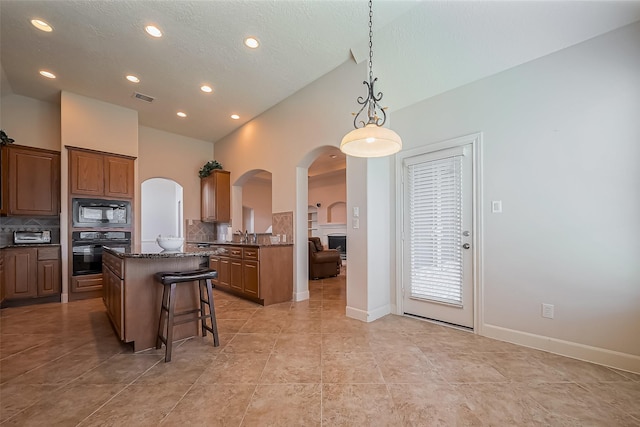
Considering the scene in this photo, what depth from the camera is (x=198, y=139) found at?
6.55 meters

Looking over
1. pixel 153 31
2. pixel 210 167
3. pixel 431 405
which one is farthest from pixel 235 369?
pixel 210 167

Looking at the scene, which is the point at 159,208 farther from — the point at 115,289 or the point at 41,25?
the point at 115,289

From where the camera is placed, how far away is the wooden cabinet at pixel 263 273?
406cm

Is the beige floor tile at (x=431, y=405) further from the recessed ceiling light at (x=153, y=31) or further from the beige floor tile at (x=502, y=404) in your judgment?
the recessed ceiling light at (x=153, y=31)

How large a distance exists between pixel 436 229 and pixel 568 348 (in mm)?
1545

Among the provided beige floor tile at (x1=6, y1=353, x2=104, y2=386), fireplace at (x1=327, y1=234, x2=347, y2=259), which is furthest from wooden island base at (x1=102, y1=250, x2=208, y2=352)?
fireplace at (x1=327, y1=234, x2=347, y2=259)

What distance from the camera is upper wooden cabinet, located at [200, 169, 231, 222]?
5965 mm

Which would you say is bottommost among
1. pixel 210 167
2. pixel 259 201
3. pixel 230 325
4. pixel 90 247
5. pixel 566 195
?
pixel 230 325

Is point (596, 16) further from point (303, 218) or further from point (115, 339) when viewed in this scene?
point (115, 339)

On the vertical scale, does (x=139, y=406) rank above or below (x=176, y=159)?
below

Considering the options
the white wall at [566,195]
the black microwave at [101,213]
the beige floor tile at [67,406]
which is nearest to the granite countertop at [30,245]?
the black microwave at [101,213]

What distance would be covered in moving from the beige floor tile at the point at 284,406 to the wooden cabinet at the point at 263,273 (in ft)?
7.06

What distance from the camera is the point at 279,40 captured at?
3.16 meters

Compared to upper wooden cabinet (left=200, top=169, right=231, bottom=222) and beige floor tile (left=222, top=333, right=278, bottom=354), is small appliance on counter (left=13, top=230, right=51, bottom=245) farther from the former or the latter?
beige floor tile (left=222, top=333, right=278, bottom=354)
